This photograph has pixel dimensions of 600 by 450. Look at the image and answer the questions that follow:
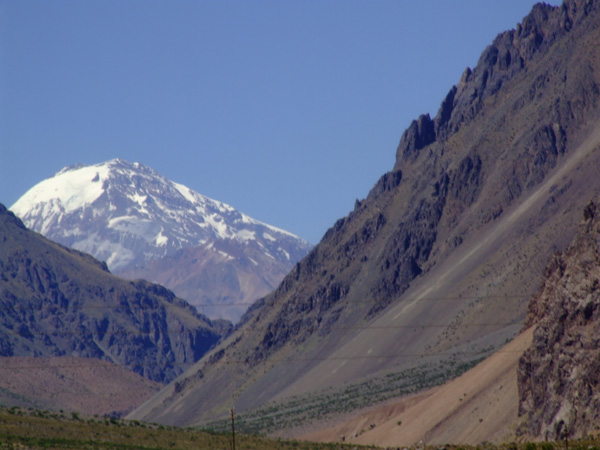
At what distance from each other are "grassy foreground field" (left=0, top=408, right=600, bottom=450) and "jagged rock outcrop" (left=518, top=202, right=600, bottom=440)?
20.9 meters

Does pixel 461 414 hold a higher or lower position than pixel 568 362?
lower

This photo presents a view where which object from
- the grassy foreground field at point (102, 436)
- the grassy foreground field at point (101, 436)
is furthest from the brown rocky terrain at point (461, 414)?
the grassy foreground field at point (101, 436)

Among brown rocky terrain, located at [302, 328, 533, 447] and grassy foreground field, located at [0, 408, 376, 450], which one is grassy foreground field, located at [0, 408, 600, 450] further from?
brown rocky terrain, located at [302, 328, 533, 447]

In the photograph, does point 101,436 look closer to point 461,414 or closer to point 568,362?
point 568,362

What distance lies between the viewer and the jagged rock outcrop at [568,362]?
329 feet

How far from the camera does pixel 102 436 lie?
93.4m

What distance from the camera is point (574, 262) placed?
113 meters

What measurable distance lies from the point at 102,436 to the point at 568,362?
43.8 m

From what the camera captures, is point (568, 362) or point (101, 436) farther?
point (568, 362)

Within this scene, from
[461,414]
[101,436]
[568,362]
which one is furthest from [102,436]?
[461,414]

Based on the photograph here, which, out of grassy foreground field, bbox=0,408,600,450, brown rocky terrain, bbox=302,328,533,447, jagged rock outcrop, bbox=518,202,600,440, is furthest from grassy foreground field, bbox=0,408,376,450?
brown rocky terrain, bbox=302,328,533,447

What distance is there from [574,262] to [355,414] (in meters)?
81.5

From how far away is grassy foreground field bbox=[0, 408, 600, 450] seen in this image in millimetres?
85000

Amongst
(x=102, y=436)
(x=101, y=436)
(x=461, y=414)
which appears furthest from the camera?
(x=461, y=414)
